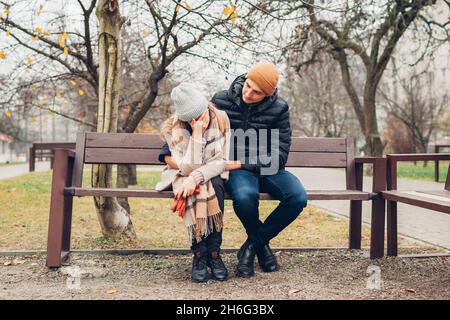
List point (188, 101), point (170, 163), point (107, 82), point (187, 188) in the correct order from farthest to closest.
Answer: point (107, 82) → point (170, 163) → point (188, 101) → point (187, 188)

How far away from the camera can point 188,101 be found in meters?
3.62

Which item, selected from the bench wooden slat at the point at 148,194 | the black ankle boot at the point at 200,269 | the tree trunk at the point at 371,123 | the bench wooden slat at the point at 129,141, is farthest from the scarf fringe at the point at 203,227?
the tree trunk at the point at 371,123

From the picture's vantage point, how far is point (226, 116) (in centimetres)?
387

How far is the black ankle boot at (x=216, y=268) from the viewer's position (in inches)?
141

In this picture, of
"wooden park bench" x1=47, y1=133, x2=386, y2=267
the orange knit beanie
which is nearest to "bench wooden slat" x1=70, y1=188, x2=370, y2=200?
"wooden park bench" x1=47, y1=133, x2=386, y2=267

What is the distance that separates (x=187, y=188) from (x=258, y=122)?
2.63 feet

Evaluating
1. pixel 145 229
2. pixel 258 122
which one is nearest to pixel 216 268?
pixel 258 122

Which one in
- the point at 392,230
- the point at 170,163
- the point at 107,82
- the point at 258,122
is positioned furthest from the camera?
the point at 107,82

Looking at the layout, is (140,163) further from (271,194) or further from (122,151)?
(271,194)

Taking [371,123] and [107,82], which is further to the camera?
[371,123]

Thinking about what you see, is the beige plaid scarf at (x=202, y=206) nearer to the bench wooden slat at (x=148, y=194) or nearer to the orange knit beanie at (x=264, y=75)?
the bench wooden slat at (x=148, y=194)

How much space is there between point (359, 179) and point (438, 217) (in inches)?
124

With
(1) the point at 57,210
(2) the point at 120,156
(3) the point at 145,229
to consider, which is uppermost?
(2) the point at 120,156
